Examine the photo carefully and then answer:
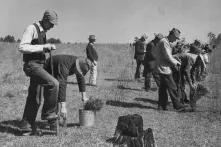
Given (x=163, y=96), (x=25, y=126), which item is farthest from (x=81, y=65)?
→ (x=163, y=96)

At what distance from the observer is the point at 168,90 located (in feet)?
41.3

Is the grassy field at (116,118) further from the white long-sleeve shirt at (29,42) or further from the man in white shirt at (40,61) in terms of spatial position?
the white long-sleeve shirt at (29,42)

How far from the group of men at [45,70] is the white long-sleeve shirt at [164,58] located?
3427 mm

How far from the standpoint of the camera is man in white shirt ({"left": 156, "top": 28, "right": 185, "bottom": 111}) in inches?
482

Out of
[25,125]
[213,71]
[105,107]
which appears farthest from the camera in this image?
[213,71]

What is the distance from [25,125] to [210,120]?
15.3 ft

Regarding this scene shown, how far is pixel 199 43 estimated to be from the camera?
43.5ft

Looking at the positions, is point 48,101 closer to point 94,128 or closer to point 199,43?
point 94,128

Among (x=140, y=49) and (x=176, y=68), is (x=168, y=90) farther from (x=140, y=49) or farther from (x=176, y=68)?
(x=140, y=49)

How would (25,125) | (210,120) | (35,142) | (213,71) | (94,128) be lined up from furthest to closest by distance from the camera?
(213,71) → (210,120) → (94,128) → (25,125) → (35,142)

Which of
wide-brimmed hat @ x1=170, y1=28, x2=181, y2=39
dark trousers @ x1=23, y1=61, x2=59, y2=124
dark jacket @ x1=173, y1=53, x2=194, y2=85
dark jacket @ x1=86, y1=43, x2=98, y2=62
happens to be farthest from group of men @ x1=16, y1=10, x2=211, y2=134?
dark jacket @ x1=86, y1=43, x2=98, y2=62

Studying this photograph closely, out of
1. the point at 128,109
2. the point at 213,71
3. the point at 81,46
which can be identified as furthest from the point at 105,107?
the point at 81,46

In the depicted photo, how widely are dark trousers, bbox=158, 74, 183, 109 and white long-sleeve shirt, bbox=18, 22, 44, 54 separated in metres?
4.88

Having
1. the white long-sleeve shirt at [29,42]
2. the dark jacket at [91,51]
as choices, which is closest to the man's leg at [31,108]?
the white long-sleeve shirt at [29,42]
